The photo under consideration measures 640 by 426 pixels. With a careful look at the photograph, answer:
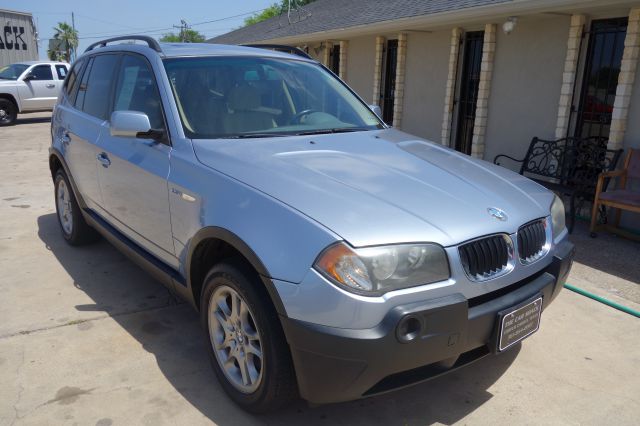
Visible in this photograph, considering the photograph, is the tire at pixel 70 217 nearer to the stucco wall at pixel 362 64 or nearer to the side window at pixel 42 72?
the stucco wall at pixel 362 64

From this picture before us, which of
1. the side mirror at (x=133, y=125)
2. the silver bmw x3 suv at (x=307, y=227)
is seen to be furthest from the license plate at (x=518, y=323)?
the side mirror at (x=133, y=125)

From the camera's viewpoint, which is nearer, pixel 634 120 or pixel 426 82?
pixel 634 120

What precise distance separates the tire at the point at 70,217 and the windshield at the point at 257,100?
2091 millimetres

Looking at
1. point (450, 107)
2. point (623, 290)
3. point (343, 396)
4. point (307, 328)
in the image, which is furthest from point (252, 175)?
point (450, 107)

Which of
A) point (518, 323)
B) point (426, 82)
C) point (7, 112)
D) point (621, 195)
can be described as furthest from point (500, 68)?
point (7, 112)

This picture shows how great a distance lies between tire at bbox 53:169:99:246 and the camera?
4.78 m

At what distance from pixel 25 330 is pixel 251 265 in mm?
1971

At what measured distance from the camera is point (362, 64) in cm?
1221

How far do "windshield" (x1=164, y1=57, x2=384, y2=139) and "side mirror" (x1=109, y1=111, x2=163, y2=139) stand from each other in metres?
0.20

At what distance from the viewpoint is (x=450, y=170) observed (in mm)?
2971

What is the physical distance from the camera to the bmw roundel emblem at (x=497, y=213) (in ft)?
8.12

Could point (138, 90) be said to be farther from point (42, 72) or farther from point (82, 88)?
point (42, 72)

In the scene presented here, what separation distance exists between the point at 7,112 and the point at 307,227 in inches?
701

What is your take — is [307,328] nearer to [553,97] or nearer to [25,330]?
[25,330]
